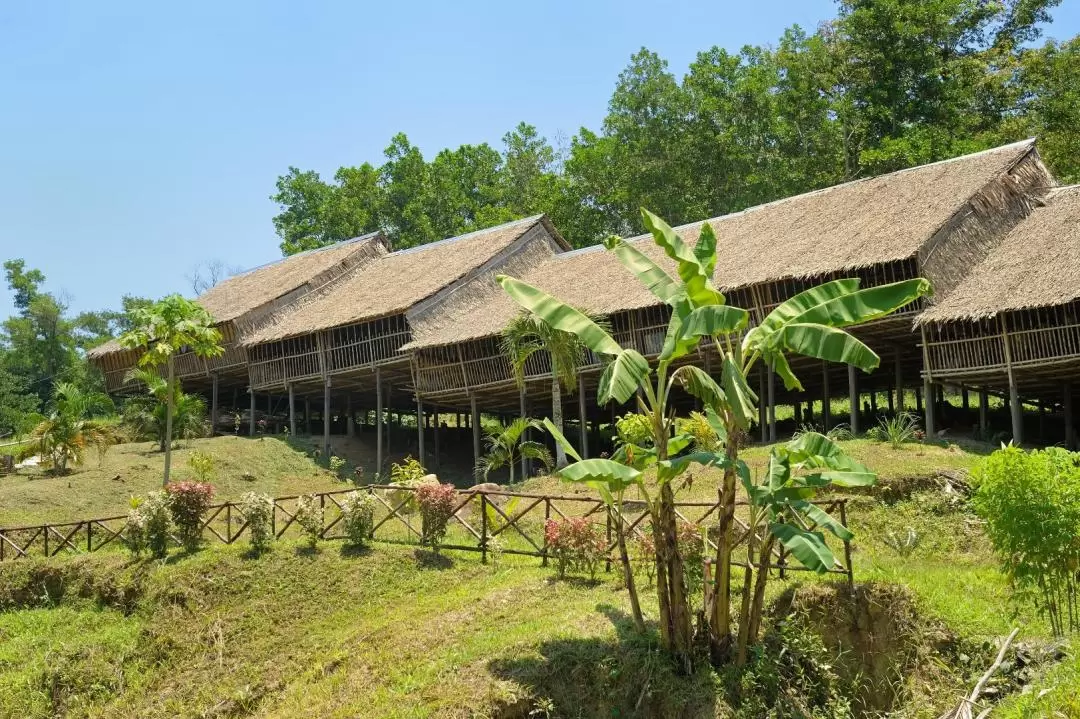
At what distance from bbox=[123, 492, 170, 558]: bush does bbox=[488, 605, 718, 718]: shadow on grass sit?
8001 millimetres

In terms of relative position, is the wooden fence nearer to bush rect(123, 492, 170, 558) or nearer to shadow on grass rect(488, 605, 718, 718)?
bush rect(123, 492, 170, 558)

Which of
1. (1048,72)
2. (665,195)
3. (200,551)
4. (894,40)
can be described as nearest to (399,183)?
(665,195)

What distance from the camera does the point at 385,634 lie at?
15977mm

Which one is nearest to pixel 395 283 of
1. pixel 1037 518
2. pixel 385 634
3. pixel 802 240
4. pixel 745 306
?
pixel 745 306

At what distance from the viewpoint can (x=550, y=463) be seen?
26.3 meters

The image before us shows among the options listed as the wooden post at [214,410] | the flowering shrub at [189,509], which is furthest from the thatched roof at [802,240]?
the flowering shrub at [189,509]

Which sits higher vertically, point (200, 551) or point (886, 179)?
point (886, 179)

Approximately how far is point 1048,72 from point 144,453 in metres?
28.9

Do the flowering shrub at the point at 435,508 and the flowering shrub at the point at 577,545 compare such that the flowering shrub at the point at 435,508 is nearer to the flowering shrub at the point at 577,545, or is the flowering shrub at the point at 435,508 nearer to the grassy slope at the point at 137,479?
the flowering shrub at the point at 577,545

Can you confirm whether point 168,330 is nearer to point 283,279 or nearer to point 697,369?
point 283,279

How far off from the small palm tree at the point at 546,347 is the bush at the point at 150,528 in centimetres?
851

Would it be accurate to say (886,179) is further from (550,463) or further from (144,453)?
(144,453)

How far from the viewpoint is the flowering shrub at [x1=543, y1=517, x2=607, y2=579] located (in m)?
16.8

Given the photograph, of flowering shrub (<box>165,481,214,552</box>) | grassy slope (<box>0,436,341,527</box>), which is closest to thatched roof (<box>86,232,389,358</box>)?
grassy slope (<box>0,436,341,527</box>)
